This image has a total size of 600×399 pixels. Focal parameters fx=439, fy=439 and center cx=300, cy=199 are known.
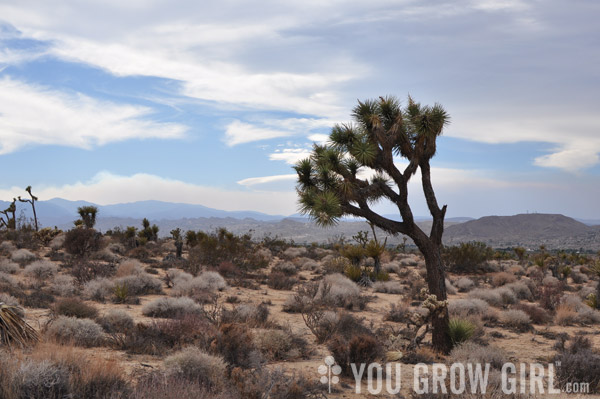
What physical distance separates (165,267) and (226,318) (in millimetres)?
13235

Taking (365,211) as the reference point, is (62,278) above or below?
below

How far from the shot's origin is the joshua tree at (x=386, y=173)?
33.1 feet

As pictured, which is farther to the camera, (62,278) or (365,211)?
(62,278)

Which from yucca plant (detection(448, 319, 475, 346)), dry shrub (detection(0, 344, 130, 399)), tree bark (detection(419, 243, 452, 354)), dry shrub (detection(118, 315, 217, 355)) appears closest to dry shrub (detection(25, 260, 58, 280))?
dry shrub (detection(118, 315, 217, 355))

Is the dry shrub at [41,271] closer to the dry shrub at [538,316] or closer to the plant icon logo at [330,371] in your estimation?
the plant icon logo at [330,371]

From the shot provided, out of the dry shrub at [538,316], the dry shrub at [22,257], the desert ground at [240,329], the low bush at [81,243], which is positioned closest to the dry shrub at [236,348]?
the desert ground at [240,329]

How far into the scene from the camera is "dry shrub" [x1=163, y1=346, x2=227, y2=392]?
5.95m

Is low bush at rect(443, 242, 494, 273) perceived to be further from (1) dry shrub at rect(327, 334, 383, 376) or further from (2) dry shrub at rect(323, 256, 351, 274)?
(1) dry shrub at rect(327, 334, 383, 376)

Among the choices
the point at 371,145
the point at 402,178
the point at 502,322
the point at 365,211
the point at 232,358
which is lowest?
the point at 502,322

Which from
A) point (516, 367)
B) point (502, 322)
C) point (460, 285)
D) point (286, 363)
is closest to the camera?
point (286, 363)

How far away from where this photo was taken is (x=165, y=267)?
22.4m

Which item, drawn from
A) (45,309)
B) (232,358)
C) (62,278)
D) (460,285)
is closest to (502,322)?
(460,285)

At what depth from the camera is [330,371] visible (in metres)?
7.86

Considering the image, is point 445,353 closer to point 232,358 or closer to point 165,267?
point 232,358
